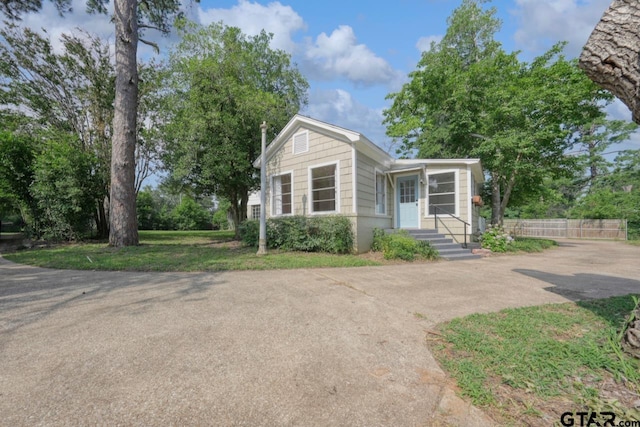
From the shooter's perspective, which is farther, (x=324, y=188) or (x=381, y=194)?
(x=381, y=194)

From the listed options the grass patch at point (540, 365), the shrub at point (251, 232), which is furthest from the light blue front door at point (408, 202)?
the grass patch at point (540, 365)

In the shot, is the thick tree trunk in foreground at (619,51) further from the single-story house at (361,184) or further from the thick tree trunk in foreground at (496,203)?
the thick tree trunk in foreground at (496,203)

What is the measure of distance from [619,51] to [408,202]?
30.2 ft

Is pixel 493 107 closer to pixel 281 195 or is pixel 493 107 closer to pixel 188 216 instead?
pixel 281 195

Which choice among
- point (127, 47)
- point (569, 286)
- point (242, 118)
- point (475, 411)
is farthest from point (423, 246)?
point (127, 47)

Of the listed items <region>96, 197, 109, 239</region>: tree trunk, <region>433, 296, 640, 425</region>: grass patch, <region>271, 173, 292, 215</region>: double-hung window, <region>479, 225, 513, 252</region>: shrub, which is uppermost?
<region>271, 173, 292, 215</region>: double-hung window

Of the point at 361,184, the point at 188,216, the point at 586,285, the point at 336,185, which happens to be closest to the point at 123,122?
the point at 336,185

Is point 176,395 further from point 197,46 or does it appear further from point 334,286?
point 197,46

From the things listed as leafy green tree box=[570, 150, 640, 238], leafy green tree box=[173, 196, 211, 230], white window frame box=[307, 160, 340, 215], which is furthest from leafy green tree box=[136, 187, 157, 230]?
leafy green tree box=[570, 150, 640, 238]

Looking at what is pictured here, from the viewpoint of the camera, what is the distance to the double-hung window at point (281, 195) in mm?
11016

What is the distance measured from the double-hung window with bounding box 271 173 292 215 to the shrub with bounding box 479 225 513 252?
25.3ft

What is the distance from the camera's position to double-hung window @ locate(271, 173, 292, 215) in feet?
36.1

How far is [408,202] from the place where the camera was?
1135 centimetres

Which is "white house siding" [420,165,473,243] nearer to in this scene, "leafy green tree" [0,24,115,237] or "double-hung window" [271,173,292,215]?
"double-hung window" [271,173,292,215]
